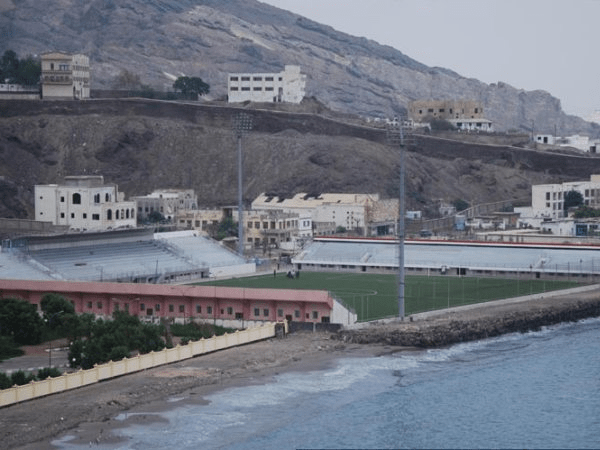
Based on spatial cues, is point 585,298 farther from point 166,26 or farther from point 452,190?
point 166,26

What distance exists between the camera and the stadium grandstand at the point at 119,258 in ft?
204

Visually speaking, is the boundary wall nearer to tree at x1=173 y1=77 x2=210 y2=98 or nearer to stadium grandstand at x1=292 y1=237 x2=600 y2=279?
stadium grandstand at x1=292 y1=237 x2=600 y2=279

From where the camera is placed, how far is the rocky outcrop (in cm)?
5116

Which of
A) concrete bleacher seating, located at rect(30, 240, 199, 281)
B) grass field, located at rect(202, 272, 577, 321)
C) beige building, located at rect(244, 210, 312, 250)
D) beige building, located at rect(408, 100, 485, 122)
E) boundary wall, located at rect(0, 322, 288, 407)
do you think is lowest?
boundary wall, located at rect(0, 322, 288, 407)

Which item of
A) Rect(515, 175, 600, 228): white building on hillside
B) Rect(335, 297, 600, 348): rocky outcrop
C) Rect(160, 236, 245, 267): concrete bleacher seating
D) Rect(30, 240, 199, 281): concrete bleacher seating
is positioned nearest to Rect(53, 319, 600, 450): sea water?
Rect(335, 297, 600, 348): rocky outcrop

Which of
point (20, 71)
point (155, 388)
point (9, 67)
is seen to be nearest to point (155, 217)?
point (20, 71)

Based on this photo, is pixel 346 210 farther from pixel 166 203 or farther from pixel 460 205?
pixel 460 205

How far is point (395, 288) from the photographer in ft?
208

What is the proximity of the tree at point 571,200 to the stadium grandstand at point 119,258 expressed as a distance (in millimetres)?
25493

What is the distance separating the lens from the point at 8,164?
9331 centimetres

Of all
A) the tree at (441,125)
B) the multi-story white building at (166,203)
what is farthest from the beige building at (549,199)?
the tree at (441,125)

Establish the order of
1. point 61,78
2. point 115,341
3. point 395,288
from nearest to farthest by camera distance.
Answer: point 115,341
point 395,288
point 61,78

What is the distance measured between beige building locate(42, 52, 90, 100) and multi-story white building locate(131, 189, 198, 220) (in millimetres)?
16993

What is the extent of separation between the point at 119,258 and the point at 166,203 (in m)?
19.9
